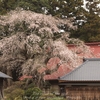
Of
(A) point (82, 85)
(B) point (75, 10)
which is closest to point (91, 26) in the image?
(B) point (75, 10)

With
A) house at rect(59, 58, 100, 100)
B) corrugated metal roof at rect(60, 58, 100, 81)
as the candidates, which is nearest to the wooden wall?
house at rect(59, 58, 100, 100)

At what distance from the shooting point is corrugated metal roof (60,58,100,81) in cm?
1568

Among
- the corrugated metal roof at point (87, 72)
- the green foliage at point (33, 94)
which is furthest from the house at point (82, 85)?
the green foliage at point (33, 94)

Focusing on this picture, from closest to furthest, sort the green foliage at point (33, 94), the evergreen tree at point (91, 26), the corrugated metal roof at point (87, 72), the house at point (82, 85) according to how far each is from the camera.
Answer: the green foliage at point (33, 94)
the house at point (82, 85)
the corrugated metal roof at point (87, 72)
the evergreen tree at point (91, 26)

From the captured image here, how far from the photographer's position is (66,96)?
15875 millimetres

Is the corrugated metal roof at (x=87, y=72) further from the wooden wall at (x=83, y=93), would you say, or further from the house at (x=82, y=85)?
the wooden wall at (x=83, y=93)

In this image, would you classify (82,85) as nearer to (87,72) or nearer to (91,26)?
(87,72)

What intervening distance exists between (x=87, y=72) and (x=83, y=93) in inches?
57.8

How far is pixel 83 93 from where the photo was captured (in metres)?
15.7

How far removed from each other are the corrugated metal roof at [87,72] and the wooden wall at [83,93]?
537mm

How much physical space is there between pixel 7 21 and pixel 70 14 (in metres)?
11.1

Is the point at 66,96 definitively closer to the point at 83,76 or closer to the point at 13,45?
the point at 83,76

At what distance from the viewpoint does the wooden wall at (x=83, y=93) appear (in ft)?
51.1

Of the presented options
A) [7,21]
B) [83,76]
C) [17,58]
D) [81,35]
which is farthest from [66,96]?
[81,35]
